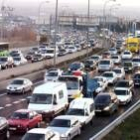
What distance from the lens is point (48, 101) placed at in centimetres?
3397

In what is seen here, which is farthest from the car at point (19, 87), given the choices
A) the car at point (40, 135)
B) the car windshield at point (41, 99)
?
the car at point (40, 135)

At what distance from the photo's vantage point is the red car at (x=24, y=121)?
29406 mm

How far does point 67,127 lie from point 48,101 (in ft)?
18.8

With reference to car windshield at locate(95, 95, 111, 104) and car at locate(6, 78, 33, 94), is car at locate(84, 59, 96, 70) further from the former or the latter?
car windshield at locate(95, 95, 111, 104)

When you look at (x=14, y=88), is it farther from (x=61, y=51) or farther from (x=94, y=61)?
(x=61, y=51)

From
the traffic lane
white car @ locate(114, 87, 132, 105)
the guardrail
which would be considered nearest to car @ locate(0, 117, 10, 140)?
the traffic lane

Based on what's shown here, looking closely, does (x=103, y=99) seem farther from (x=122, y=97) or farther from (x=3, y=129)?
(x=3, y=129)

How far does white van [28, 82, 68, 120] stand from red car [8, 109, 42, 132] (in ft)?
7.18

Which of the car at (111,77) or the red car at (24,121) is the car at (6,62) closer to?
the car at (111,77)

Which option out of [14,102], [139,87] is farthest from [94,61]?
[14,102]

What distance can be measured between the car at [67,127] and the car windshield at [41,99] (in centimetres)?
444

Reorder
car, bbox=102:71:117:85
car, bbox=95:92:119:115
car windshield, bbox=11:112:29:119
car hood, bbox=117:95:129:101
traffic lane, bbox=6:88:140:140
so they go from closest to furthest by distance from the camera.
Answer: traffic lane, bbox=6:88:140:140 → car windshield, bbox=11:112:29:119 → car, bbox=95:92:119:115 → car hood, bbox=117:95:129:101 → car, bbox=102:71:117:85

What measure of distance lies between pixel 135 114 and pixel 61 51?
59.9 m

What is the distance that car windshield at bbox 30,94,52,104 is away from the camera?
3397cm
